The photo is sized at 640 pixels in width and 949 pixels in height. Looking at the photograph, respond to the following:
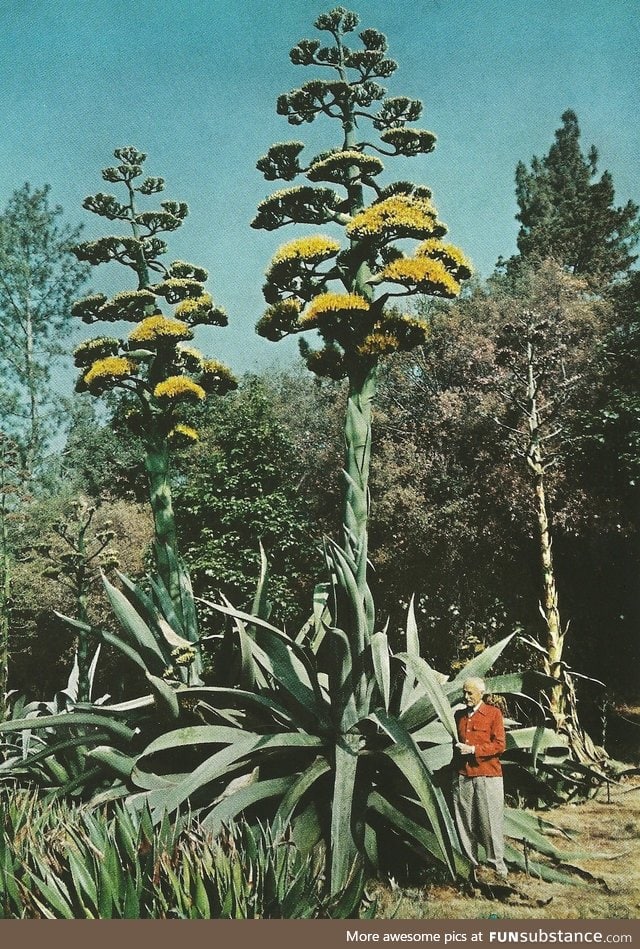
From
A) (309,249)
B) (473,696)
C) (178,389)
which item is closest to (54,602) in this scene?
(178,389)

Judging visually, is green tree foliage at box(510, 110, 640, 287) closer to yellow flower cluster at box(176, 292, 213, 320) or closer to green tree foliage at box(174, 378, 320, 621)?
green tree foliage at box(174, 378, 320, 621)

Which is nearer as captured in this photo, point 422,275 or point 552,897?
point 552,897

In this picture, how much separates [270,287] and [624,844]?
484 centimetres

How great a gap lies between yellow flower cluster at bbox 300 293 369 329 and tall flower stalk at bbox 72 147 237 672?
231cm

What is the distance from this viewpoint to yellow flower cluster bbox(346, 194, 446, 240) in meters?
5.52

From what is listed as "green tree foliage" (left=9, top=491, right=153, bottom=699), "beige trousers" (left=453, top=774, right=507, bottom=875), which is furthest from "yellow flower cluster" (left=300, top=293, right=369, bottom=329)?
A: "green tree foliage" (left=9, top=491, right=153, bottom=699)

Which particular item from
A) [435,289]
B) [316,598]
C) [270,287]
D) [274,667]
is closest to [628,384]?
[435,289]

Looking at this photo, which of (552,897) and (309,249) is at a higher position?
(309,249)

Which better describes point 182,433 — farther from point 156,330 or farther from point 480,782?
point 480,782

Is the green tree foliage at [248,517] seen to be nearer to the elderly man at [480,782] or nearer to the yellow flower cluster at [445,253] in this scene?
the yellow flower cluster at [445,253]

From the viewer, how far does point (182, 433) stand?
845cm

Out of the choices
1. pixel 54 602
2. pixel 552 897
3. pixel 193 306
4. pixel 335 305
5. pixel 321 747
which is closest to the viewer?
pixel 552 897

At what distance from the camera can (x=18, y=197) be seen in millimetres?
16125

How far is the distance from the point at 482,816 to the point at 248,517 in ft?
30.0
